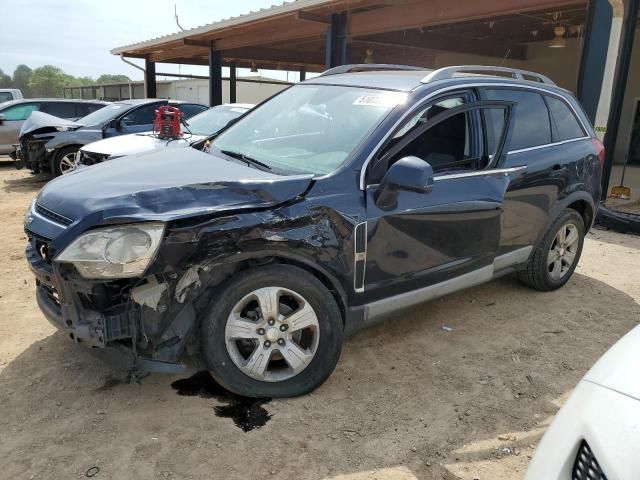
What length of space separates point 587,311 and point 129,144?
6.13 meters

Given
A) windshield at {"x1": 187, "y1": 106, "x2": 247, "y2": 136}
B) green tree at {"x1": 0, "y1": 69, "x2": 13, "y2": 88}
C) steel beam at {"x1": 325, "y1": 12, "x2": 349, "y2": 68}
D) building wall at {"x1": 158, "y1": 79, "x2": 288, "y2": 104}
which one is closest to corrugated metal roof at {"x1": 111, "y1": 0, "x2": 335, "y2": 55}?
steel beam at {"x1": 325, "y1": 12, "x2": 349, "y2": 68}

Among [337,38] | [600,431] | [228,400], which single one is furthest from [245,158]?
[337,38]

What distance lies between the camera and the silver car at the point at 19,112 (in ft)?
40.0

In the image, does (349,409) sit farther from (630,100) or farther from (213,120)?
(630,100)

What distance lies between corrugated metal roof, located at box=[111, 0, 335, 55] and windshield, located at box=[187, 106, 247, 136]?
2.81 m

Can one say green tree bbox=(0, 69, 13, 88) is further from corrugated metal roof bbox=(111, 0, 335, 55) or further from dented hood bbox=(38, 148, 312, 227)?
dented hood bbox=(38, 148, 312, 227)

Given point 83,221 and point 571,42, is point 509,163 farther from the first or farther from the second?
point 571,42

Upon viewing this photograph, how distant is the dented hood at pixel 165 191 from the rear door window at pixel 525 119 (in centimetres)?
171

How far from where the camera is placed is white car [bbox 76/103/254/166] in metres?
7.23

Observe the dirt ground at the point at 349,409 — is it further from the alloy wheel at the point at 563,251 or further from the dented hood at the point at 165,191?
the dented hood at the point at 165,191

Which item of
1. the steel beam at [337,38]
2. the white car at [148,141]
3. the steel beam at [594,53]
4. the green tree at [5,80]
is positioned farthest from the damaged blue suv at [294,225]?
the green tree at [5,80]

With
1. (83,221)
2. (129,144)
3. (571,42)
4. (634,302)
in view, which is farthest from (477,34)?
(83,221)

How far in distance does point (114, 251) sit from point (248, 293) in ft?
2.27

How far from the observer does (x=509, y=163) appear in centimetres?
389
